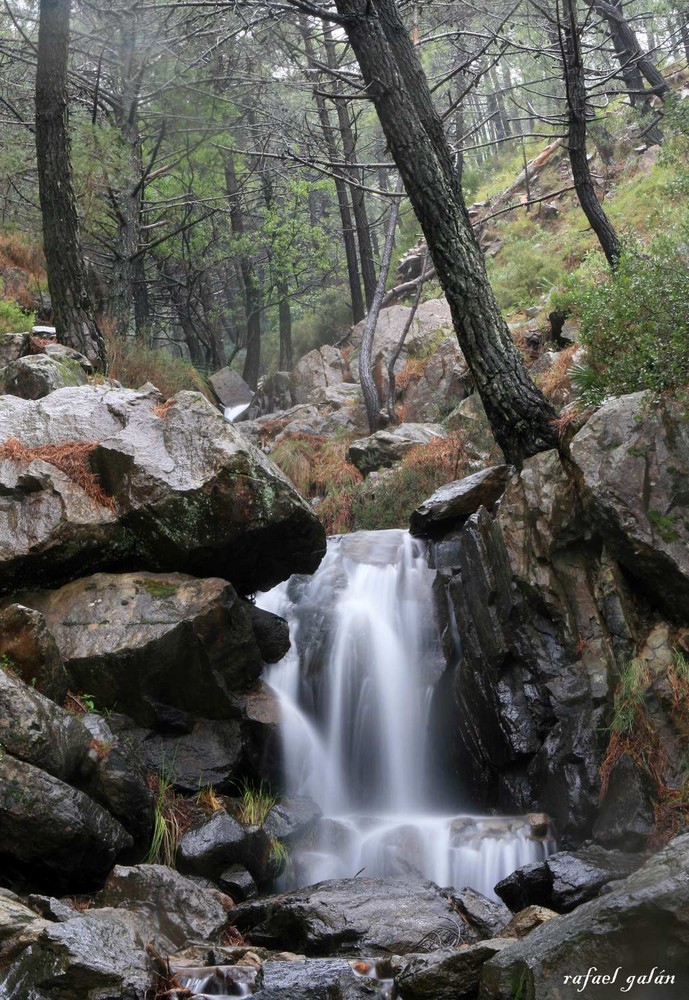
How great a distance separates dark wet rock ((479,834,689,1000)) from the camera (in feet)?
11.6

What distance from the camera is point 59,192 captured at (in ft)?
36.3

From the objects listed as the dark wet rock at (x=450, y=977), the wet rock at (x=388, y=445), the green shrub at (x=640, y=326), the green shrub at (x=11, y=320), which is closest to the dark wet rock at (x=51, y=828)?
the dark wet rock at (x=450, y=977)

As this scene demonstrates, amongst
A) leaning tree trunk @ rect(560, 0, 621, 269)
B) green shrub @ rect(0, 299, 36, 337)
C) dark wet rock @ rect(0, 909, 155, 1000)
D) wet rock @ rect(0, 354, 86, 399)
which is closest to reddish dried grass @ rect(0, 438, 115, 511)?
wet rock @ rect(0, 354, 86, 399)

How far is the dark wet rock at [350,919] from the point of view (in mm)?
5246

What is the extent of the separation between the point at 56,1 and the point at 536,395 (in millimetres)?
8580

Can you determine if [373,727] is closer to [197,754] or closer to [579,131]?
[197,754]

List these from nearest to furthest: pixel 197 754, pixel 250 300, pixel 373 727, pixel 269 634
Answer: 1. pixel 197 754
2. pixel 373 727
3. pixel 269 634
4. pixel 250 300

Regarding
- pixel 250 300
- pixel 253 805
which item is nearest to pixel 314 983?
pixel 253 805

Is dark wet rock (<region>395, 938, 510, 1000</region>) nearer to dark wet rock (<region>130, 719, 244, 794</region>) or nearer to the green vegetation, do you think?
the green vegetation

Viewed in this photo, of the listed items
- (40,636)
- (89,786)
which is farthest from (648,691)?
(40,636)

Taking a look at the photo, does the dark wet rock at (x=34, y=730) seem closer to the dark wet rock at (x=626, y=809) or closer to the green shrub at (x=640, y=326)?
the dark wet rock at (x=626, y=809)

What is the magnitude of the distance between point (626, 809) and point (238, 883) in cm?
295

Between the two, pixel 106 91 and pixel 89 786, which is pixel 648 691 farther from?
pixel 106 91

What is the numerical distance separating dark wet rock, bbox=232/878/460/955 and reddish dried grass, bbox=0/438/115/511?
375 centimetres
